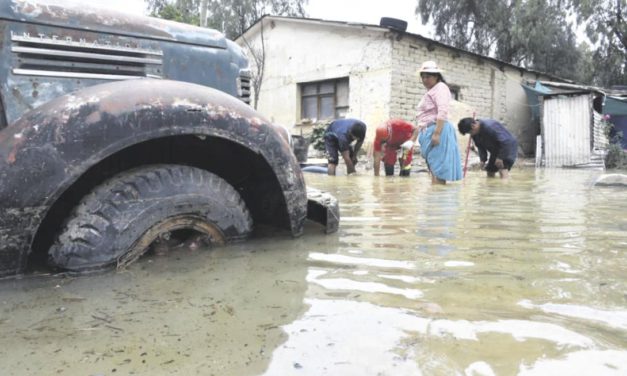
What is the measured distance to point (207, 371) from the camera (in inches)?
45.6

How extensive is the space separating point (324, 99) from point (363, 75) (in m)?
1.91

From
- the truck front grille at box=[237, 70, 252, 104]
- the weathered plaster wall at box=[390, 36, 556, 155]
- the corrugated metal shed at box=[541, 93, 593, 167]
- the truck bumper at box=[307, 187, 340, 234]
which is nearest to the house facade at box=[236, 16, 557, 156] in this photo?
the weathered plaster wall at box=[390, 36, 556, 155]

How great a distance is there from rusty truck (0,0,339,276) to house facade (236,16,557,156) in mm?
10664

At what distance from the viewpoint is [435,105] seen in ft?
20.4

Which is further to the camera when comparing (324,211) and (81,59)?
(324,211)

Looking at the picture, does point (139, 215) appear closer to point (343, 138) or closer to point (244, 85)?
point (244, 85)

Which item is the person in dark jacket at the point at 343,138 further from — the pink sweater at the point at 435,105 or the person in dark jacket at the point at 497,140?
the pink sweater at the point at 435,105

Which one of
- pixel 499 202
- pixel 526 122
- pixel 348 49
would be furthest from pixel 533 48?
pixel 499 202

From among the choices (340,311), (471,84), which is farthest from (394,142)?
(340,311)

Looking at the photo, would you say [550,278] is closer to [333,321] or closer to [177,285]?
[333,321]

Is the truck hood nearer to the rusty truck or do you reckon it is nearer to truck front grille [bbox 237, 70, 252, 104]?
the rusty truck

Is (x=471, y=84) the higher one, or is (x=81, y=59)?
(x=471, y=84)

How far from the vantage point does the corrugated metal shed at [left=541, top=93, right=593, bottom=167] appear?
13.8m

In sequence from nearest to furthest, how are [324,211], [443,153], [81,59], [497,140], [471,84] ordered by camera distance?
[81,59] → [324,211] → [443,153] → [497,140] → [471,84]
